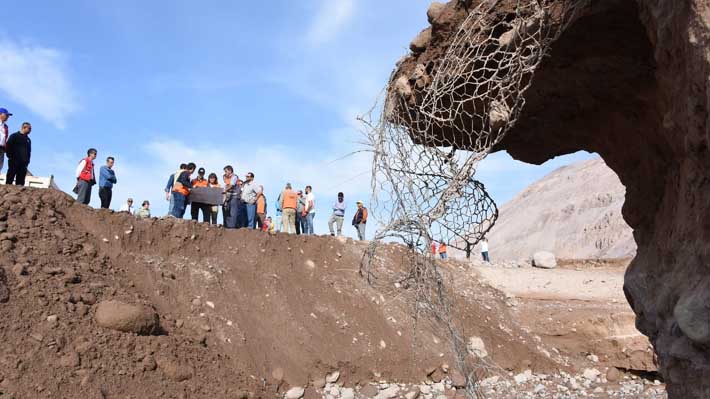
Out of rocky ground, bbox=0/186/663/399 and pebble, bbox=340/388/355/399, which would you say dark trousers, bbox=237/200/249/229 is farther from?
pebble, bbox=340/388/355/399

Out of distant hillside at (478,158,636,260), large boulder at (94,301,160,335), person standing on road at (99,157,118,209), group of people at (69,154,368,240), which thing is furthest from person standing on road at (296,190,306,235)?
distant hillside at (478,158,636,260)

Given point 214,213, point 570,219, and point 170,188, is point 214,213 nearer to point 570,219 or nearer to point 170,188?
point 170,188

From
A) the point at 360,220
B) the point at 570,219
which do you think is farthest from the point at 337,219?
the point at 570,219

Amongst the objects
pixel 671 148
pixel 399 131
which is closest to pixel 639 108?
pixel 671 148

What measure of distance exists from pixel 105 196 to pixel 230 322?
331 centimetres

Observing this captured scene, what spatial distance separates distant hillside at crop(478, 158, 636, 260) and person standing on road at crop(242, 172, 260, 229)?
68.4 feet

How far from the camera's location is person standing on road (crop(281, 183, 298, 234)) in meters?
12.1

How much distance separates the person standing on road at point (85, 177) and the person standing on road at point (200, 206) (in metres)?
1.87

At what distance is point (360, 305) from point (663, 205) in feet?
24.3

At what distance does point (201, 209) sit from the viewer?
35.6ft

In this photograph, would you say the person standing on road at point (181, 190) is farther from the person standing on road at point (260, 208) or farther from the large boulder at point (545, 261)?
the large boulder at point (545, 261)

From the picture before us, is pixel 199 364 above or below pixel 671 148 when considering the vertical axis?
below

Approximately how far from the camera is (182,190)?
34.0 feet

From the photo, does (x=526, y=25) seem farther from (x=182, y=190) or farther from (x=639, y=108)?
(x=182, y=190)
